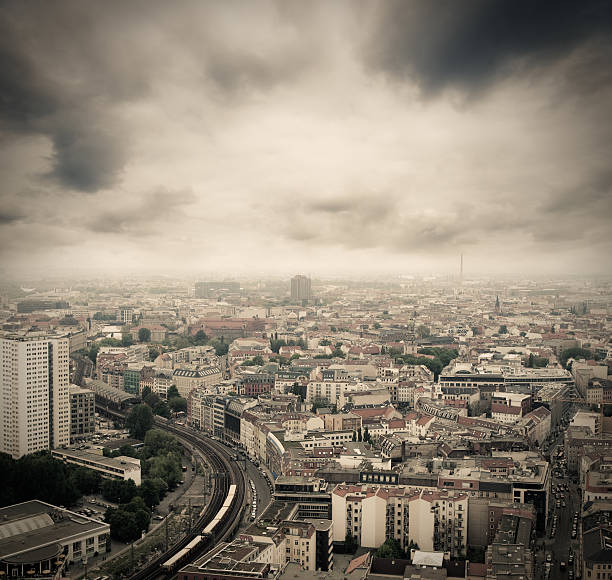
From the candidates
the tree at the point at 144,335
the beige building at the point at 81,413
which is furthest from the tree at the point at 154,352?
the beige building at the point at 81,413

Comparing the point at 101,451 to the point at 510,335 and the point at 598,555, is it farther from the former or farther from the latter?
the point at 510,335

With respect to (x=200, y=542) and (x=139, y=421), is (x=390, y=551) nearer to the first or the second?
(x=200, y=542)

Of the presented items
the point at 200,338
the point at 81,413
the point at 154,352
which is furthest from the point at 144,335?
the point at 81,413

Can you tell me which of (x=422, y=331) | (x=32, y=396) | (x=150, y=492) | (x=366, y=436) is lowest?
(x=150, y=492)

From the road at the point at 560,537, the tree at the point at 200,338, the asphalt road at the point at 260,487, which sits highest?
the tree at the point at 200,338

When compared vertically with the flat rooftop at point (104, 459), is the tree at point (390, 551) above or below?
below

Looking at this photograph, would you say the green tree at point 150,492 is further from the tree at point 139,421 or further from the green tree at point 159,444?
the tree at point 139,421

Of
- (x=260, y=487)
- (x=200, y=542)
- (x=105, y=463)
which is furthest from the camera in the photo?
(x=260, y=487)
